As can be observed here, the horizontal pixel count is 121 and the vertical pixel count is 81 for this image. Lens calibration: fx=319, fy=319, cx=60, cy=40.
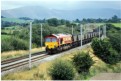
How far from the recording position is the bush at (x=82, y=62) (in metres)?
26.1

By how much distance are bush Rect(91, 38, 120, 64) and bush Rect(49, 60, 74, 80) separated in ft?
47.5

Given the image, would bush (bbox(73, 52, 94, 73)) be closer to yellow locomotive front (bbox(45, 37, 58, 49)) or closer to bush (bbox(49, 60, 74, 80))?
yellow locomotive front (bbox(45, 37, 58, 49))

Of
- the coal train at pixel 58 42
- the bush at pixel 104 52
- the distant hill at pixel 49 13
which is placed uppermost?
the distant hill at pixel 49 13

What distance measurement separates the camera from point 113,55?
3572 centimetres

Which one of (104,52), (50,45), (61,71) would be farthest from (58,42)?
(61,71)

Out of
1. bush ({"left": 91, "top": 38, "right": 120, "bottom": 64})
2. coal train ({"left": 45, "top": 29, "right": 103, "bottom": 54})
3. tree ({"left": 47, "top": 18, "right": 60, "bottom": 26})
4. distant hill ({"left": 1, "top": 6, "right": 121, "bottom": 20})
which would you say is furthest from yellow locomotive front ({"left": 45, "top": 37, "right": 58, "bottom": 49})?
tree ({"left": 47, "top": 18, "right": 60, "bottom": 26})

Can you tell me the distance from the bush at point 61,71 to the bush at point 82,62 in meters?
4.54

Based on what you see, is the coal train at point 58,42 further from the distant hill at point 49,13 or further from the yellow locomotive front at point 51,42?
the distant hill at point 49,13

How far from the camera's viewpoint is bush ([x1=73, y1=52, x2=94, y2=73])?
85.5 ft

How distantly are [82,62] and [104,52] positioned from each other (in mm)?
9779

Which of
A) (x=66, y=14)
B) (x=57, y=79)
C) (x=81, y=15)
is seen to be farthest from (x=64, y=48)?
(x=81, y=15)

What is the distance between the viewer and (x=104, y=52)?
35.6 m

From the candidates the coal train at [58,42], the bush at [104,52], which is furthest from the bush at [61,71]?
the bush at [104,52]

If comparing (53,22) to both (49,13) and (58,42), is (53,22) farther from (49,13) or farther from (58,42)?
(58,42)
